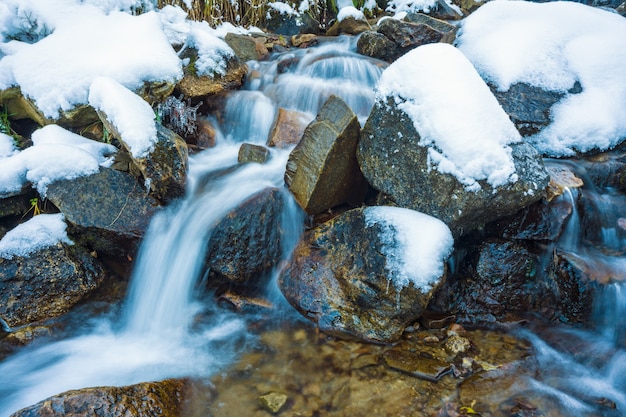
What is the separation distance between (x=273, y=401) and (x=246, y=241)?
1352mm

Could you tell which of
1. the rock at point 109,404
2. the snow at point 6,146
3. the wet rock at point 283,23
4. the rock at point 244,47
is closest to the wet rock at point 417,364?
the rock at point 109,404

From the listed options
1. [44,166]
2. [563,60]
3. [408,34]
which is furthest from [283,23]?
[44,166]

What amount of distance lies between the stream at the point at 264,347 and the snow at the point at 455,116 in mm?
1057

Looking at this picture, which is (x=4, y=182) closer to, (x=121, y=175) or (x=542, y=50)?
(x=121, y=175)

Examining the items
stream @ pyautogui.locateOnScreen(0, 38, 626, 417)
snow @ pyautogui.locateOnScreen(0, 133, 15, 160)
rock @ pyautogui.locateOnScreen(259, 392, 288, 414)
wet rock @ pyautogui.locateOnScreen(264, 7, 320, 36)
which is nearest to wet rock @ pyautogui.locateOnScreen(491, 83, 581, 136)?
stream @ pyautogui.locateOnScreen(0, 38, 626, 417)

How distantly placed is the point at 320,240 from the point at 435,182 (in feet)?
3.50

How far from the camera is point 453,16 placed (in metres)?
8.22

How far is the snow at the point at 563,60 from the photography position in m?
4.05

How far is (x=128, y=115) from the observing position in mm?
3254

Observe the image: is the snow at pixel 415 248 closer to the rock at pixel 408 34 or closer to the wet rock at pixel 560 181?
the wet rock at pixel 560 181

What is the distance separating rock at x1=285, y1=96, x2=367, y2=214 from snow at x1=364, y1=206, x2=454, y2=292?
2.26 ft

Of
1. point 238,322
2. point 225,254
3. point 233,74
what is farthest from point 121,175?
point 233,74

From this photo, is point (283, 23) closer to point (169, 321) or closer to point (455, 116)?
point (455, 116)

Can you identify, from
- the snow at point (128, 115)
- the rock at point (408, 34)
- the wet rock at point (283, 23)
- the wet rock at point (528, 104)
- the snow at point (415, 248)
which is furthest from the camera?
the wet rock at point (283, 23)
